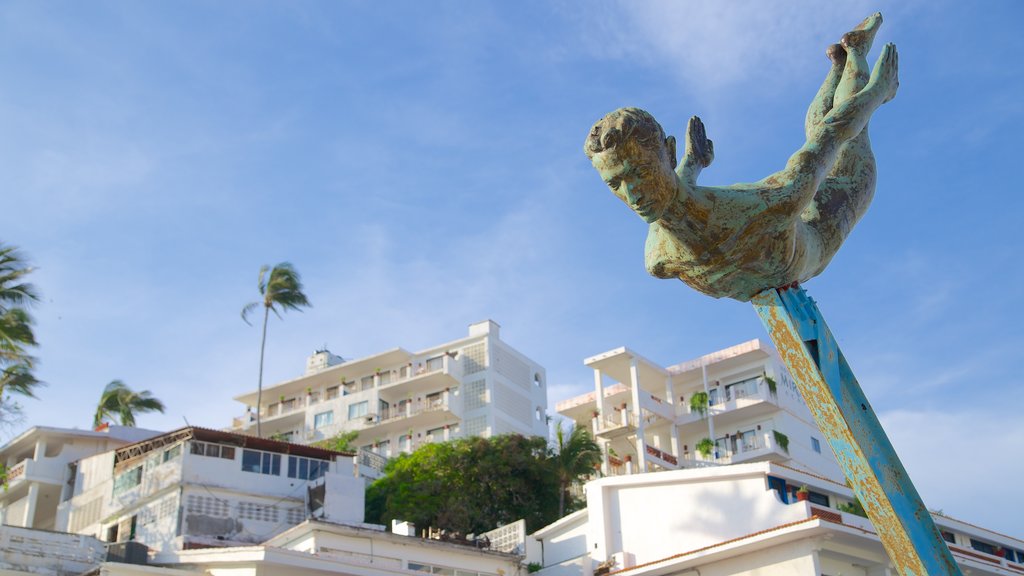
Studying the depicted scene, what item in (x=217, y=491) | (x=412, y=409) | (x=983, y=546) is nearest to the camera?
(x=983, y=546)

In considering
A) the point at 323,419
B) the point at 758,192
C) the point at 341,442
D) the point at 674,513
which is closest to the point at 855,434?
the point at 758,192

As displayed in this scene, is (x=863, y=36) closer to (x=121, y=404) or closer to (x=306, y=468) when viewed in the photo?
(x=306, y=468)

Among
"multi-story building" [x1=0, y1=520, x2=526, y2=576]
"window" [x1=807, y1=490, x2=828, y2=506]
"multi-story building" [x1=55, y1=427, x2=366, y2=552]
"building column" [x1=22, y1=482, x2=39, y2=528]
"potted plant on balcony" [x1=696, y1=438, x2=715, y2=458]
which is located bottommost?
"multi-story building" [x1=0, y1=520, x2=526, y2=576]

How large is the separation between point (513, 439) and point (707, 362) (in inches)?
480

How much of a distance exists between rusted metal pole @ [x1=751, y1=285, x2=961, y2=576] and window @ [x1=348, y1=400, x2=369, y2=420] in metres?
53.0

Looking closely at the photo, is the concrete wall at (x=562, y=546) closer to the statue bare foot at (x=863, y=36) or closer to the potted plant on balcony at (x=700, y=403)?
the potted plant on balcony at (x=700, y=403)

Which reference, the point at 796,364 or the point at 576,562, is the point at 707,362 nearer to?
the point at 576,562

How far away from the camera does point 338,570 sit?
25141 millimetres

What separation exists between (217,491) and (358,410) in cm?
2467

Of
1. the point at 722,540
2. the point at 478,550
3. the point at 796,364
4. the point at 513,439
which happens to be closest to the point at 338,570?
the point at 478,550

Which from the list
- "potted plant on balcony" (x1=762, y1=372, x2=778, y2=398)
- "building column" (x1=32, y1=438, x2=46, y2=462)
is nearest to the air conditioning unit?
"building column" (x1=32, y1=438, x2=46, y2=462)

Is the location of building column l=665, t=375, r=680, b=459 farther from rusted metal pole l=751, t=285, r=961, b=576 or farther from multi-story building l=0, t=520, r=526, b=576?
rusted metal pole l=751, t=285, r=961, b=576

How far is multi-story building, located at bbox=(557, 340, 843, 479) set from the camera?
44812mm

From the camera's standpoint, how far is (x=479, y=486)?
37625mm
